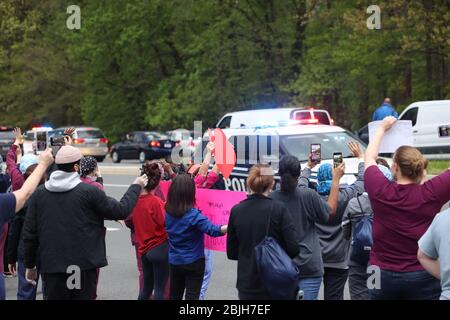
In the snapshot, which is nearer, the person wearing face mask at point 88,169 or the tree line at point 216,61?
the person wearing face mask at point 88,169

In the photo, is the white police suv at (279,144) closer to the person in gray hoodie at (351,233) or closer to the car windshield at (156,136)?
the person in gray hoodie at (351,233)

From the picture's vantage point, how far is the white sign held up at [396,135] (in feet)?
19.2

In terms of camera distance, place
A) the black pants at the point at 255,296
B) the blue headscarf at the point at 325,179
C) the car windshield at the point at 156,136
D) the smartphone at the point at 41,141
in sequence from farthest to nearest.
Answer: the car windshield at the point at 156,136
the smartphone at the point at 41,141
the blue headscarf at the point at 325,179
the black pants at the point at 255,296

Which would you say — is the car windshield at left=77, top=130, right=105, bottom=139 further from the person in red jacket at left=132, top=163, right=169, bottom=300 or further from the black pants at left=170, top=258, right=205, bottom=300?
the black pants at left=170, top=258, right=205, bottom=300

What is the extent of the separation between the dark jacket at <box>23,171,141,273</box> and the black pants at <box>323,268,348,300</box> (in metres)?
1.99

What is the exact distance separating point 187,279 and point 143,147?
100ft

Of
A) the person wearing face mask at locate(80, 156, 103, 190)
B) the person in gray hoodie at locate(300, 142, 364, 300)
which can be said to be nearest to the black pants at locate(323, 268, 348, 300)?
the person in gray hoodie at locate(300, 142, 364, 300)

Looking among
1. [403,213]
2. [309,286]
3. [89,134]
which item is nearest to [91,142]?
[89,134]

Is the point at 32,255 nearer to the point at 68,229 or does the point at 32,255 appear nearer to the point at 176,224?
the point at 68,229

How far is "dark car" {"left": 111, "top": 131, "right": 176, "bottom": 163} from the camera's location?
3625cm

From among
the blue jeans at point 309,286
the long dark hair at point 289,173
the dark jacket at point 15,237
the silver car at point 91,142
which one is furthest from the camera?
the silver car at point 91,142

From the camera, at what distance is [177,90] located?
43.7m

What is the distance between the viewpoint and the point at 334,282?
284 inches

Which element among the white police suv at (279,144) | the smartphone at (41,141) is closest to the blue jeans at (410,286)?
the smartphone at (41,141)
